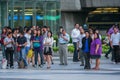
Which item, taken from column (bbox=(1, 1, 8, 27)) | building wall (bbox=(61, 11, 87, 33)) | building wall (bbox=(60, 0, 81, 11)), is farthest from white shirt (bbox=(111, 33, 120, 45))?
building wall (bbox=(61, 11, 87, 33))

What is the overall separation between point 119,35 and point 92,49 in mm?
3506

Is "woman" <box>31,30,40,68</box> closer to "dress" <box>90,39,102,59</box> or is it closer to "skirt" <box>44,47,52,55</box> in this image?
"skirt" <box>44,47,52,55</box>

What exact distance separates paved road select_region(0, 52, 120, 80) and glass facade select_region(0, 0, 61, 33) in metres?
20.0

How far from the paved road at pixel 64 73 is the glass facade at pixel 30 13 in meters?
20.0

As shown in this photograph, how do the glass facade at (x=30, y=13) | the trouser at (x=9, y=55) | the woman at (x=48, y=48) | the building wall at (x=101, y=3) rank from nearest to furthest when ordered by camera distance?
the woman at (x=48, y=48)
the trouser at (x=9, y=55)
the glass facade at (x=30, y=13)
the building wall at (x=101, y=3)

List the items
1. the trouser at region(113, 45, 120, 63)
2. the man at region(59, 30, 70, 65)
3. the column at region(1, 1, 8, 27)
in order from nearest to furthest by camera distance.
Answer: the man at region(59, 30, 70, 65)
the trouser at region(113, 45, 120, 63)
the column at region(1, 1, 8, 27)

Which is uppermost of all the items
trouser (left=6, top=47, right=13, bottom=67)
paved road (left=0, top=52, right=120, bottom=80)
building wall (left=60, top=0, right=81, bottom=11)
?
building wall (left=60, top=0, right=81, bottom=11)

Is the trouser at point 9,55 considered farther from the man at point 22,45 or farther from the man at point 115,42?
the man at point 115,42

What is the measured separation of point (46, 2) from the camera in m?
46.2

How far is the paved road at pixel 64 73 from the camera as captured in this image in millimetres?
19997

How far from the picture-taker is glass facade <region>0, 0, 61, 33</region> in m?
45.3

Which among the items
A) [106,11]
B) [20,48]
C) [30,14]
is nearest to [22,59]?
[20,48]

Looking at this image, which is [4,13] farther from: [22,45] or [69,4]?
[22,45]

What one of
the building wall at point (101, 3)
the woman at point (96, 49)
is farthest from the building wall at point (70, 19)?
the woman at point (96, 49)
